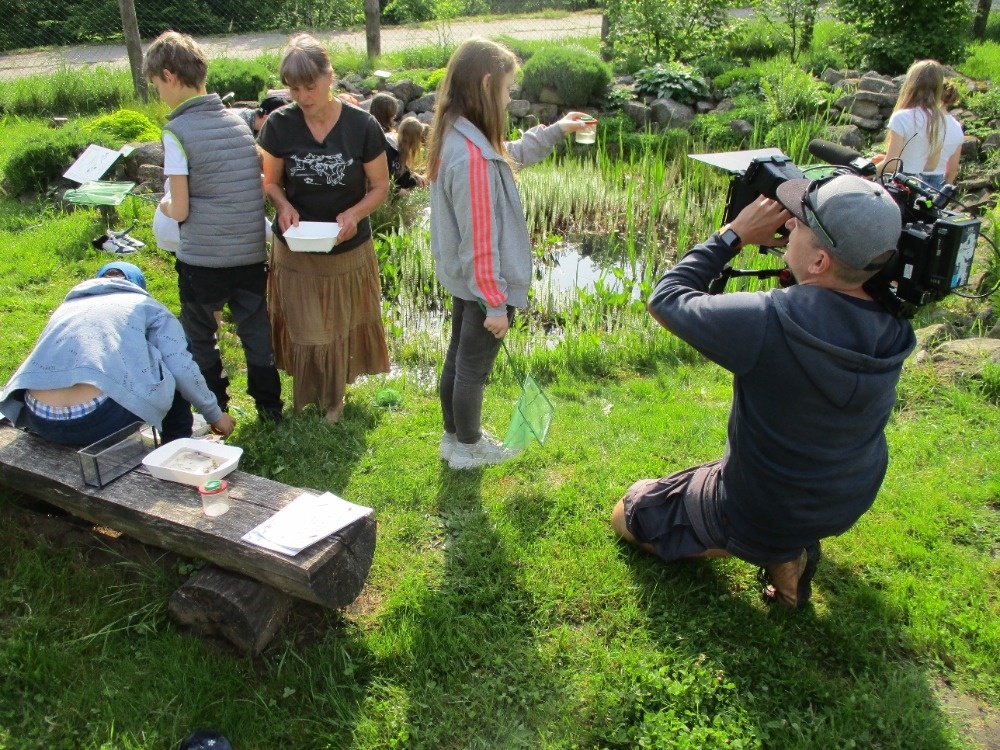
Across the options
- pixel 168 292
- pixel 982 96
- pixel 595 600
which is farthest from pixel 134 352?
pixel 982 96

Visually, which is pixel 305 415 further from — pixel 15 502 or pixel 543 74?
pixel 543 74

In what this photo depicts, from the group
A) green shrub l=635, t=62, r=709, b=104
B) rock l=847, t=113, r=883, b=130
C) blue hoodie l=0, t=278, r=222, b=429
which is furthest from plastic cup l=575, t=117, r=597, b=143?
green shrub l=635, t=62, r=709, b=104

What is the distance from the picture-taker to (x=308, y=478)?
3.52 metres

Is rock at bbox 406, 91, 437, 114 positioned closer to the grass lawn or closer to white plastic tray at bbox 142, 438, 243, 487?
the grass lawn

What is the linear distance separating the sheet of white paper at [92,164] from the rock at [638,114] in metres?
5.75

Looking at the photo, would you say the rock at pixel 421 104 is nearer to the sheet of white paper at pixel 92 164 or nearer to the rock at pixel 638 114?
the rock at pixel 638 114

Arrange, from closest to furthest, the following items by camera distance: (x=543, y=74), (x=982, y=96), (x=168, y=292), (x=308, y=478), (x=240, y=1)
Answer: (x=308, y=478), (x=168, y=292), (x=982, y=96), (x=543, y=74), (x=240, y=1)

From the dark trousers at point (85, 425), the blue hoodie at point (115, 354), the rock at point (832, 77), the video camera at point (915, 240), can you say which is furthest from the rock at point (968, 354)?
the rock at point (832, 77)

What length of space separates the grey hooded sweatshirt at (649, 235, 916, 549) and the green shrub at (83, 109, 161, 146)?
671 cm

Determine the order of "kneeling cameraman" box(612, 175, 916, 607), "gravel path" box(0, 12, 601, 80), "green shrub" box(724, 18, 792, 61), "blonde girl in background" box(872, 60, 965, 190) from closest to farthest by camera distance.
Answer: "kneeling cameraman" box(612, 175, 916, 607) < "blonde girl in background" box(872, 60, 965, 190) < "green shrub" box(724, 18, 792, 61) < "gravel path" box(0, 12, 601, 80)

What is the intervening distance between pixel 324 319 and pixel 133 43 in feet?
22.2

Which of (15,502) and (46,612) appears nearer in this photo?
(46,612)

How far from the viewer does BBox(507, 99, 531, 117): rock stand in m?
9.87

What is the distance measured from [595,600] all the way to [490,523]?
1.93 feet
